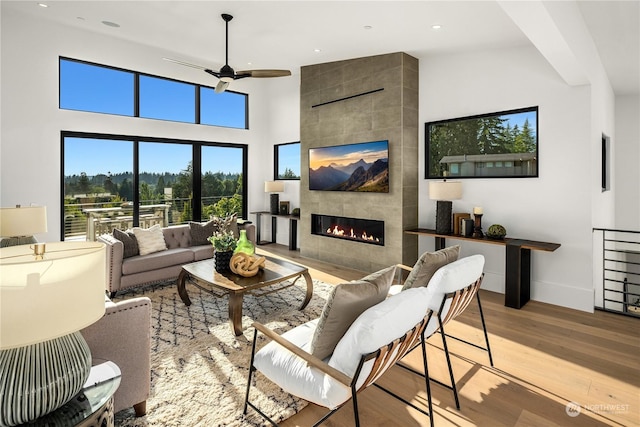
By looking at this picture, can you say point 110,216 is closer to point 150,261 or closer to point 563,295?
point 150,261

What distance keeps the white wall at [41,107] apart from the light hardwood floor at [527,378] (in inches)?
197

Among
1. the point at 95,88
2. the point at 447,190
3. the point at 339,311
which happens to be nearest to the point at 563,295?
the point at 447,190

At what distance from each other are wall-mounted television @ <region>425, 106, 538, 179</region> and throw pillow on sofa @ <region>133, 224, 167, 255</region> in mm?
3861

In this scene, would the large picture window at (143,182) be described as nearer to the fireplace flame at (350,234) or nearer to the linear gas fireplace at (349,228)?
the linear gas fireplace at (349,228)

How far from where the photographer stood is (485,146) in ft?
14.9

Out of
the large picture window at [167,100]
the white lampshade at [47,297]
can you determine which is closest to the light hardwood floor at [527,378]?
the white lampshade at [47,297]

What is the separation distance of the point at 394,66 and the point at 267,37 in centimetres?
180

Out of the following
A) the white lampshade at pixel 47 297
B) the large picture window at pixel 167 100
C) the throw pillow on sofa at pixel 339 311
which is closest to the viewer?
the white lampshade at pixel 47 297

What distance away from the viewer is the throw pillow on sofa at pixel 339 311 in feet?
5.96

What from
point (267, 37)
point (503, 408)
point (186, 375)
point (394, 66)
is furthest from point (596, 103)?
point (186, 375)

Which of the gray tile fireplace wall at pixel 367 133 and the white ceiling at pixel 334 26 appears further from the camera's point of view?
the gray tile fireplace wall at pixel 367 133

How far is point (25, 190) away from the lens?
4859 millimetres

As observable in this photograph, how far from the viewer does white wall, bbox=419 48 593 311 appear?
3.84m

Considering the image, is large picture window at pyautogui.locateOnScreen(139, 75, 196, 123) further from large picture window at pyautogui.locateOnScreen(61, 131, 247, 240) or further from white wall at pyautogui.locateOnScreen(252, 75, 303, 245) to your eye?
white wall at pyautogui.locateOnScreen(252, 75, 303, 245)
